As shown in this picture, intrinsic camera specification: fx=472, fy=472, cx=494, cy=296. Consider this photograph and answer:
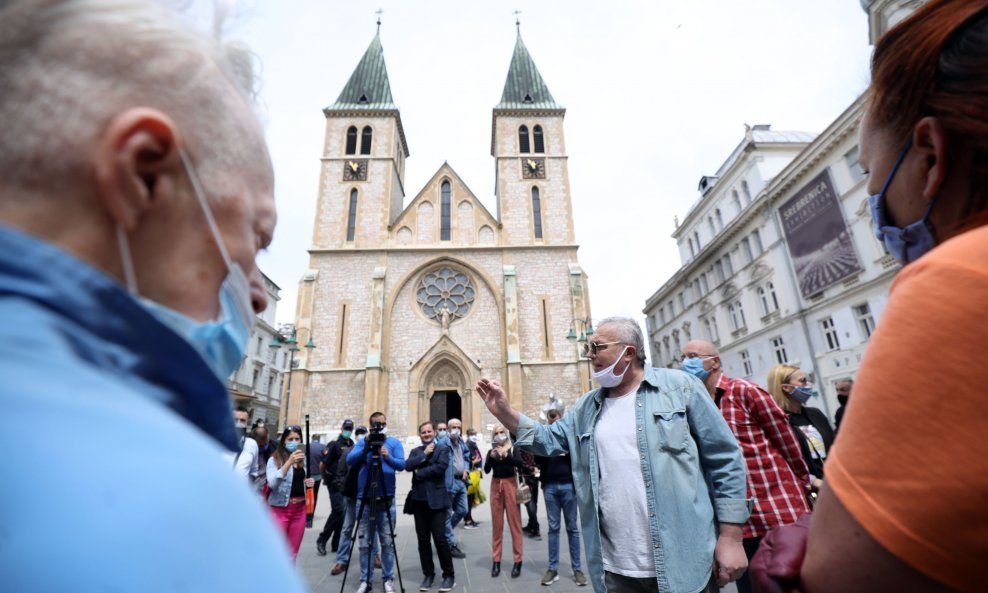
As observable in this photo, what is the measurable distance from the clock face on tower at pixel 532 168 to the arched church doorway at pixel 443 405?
11152 millimetres

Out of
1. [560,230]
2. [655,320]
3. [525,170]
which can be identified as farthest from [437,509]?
[655,320]

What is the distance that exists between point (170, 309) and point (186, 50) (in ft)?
1.37

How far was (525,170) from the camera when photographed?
77.4 ft

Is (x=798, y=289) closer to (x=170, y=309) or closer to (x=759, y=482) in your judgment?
(x=759, y=482)

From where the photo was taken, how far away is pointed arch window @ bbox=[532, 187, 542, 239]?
73.8 feet

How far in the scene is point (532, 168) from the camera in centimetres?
2353

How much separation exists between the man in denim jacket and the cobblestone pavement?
9.17ft

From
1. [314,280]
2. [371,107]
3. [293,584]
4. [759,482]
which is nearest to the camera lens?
[293,584]

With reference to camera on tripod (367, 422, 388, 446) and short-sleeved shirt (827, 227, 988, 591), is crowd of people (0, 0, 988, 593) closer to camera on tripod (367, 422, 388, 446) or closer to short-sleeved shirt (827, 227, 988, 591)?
short-sleeved shirt (827, 227, 988, 591)

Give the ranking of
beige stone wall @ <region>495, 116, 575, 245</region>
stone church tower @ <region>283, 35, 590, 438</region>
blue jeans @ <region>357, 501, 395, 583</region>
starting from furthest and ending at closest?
beige stone wall @ <region>495, 116, 575, 245</region> < stone church tower @ <region>283, 35, 590, 438</region> < blue jeans @ <region>357, 501, 395, 583</region>

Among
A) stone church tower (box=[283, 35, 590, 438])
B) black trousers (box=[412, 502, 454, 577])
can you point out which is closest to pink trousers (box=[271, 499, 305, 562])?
black trousers (box=[412, 502, 454, 577])

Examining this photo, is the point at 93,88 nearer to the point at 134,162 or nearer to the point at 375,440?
the point at 134,162

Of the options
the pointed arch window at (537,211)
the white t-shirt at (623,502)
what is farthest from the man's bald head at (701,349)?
the pointed arch window at (537,211)

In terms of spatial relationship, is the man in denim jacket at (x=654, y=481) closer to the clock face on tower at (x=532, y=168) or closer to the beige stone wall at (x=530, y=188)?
the beige stone wall at (x=530, y=188)
